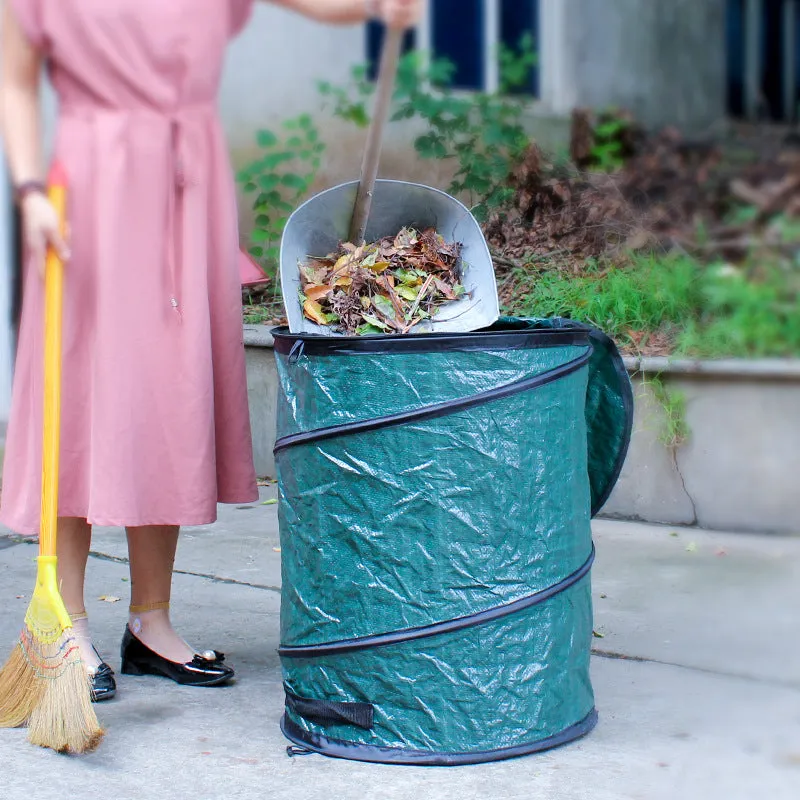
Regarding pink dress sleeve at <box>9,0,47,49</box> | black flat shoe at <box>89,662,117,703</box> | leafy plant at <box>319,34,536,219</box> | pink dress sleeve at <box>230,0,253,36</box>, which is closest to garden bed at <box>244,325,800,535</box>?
leafy plant at <box>319,34,536,219</box>

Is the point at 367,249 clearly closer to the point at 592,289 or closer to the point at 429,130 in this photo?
the point at 592,289

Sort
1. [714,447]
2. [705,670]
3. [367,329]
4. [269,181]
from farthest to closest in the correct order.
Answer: [269,181]
[714,447]
[705,670]
[367,329]

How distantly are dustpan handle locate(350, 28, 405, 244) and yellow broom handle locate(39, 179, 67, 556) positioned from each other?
557mm

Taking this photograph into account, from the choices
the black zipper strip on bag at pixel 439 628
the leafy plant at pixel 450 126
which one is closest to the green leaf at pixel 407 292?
the black zipper strip on bag at pixel 439 628

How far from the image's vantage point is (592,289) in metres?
4.39

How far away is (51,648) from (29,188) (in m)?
0.86

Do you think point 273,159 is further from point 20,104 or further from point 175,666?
point 175,666

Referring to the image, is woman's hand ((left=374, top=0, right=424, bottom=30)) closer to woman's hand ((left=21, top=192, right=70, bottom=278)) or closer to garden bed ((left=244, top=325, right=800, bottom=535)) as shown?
woman's hand ((left=21, top=192, right=70, bottom=278))

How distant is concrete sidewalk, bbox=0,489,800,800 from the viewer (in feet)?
6.30

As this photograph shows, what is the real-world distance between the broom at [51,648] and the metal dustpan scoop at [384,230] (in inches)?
17.3

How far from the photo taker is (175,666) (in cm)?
243

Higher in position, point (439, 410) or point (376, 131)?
point (376, 131)

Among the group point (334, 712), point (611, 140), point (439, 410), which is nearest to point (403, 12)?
point (611, 140)

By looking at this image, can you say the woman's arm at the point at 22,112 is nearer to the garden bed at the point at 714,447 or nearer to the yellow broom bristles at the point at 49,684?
the yellow broom bristles at the point at 49,684
